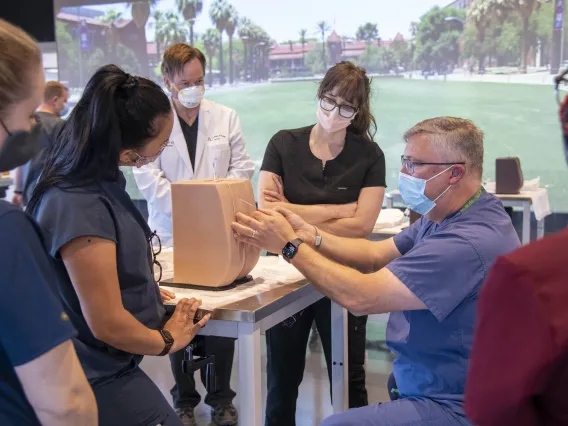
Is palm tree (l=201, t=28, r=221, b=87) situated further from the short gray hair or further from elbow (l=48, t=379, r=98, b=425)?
elbow (l=48, t=379, r=98, b=425)

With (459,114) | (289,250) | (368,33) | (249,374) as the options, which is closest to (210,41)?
(368,33)

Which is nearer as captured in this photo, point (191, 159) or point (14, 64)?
point (14, 64)

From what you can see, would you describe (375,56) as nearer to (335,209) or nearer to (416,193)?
(335,209)

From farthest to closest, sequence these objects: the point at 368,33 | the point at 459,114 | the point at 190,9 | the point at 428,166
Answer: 1. the point at 190,9
2. the point at 368,33
3. the point at 459,114
4. the point at 428,166

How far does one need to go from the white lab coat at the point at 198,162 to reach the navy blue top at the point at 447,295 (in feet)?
4.16

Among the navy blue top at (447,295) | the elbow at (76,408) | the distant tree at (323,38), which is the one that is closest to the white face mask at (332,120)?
the navy blue top at (447,295)

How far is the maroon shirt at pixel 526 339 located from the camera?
58 centimetres

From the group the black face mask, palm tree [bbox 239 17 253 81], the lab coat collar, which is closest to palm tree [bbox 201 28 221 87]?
palm tree [bbox 239 17 253 81]

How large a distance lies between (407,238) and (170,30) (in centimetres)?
487

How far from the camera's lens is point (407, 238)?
6.49 feet

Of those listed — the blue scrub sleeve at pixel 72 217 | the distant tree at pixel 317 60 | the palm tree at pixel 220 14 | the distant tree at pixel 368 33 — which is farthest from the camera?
the palm tree at pixel 220 14

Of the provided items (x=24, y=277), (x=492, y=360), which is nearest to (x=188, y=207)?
(x=24, y=277)

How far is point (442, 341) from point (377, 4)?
15.2 feet

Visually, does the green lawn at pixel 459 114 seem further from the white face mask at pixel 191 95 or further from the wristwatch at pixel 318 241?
the wristwatch at pixel 318 241
